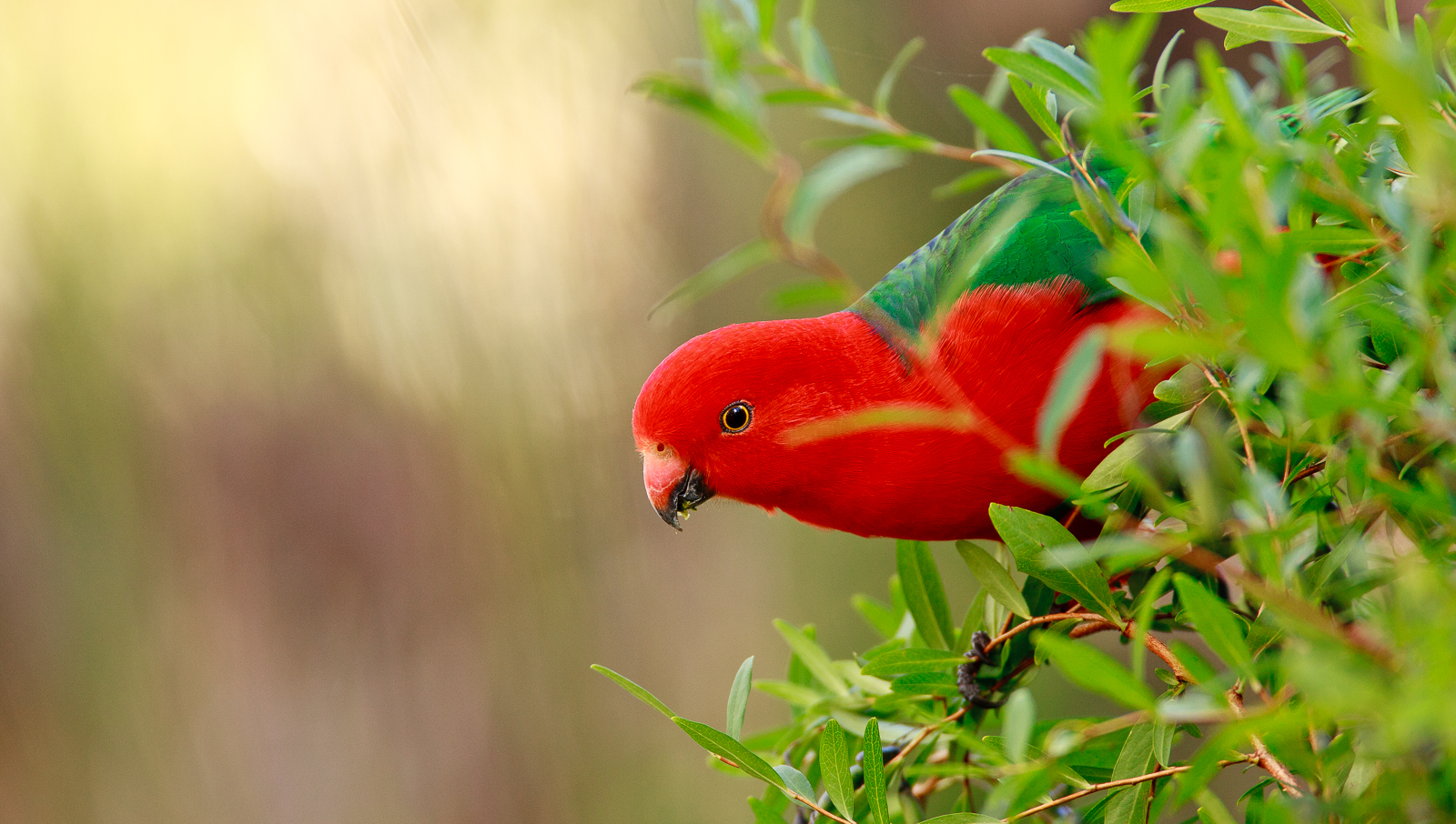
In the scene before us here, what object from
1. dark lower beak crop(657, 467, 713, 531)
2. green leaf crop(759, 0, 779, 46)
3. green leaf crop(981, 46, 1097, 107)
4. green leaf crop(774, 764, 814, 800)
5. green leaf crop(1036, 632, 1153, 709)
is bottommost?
green leaf crop(774, 764, 814, 800)

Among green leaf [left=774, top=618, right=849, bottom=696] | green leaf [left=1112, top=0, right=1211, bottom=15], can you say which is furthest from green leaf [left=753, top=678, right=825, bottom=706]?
green leaf [left=1112, top=0, right=1211, bottom=15]

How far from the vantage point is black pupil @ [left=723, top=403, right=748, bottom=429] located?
62 cm

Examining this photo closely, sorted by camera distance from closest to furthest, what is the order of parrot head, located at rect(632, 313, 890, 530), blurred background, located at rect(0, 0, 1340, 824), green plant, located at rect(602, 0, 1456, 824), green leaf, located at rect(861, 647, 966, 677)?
green plant, located at rect(602, 0, 1456, 824), green leaf, located at rect(861, 647, 966, 677), parrot head, located at rect(632, 313, 890, 530), blurred background, located at rect(0, 0, 1340, 824)

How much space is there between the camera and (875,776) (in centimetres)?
32

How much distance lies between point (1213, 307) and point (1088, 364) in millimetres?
27

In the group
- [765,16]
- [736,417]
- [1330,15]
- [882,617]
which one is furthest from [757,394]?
[1330,15]

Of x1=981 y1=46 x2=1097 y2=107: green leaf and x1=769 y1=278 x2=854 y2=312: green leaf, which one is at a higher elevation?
x1=981 y1=46 x2=1097 y2=107: green leaf

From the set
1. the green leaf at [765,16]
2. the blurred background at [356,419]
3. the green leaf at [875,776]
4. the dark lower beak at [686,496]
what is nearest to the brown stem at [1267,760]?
the green leaf at [875,776]

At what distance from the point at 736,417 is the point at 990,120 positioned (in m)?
0.32

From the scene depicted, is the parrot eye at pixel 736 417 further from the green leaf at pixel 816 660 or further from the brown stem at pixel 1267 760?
the brown stem at pixel 1267 760

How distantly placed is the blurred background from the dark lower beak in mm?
737

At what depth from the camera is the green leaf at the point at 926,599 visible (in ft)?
1.58

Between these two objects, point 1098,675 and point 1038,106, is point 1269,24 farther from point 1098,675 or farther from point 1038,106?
point 1098,675

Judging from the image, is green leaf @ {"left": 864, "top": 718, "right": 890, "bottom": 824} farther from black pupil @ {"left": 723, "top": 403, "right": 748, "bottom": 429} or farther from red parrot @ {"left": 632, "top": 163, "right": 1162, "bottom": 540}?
black pupil @ {"left": 723, "top": 403, "right": 748, "bottom": 429}
